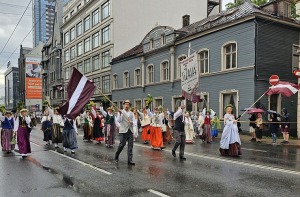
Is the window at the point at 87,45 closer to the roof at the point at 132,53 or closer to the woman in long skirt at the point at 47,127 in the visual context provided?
the roof at the point at 132,53

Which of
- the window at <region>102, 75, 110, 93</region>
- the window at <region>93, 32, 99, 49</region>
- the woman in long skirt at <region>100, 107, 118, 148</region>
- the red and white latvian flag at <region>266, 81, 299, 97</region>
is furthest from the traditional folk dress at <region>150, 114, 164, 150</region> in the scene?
the window at <region>93, 32, 99, 49</region>

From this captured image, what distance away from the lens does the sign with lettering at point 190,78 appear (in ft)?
49.8

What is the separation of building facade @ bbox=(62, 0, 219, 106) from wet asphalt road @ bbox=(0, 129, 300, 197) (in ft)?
92.7

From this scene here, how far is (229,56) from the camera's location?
2395 centimetres

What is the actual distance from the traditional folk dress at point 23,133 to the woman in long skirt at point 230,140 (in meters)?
7.14

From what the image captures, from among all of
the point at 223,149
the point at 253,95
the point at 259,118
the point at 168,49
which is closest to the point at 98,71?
the point at 168,49

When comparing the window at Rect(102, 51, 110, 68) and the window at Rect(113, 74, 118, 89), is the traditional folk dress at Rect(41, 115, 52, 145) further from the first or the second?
the window at Rect(102, 51, 110, 68)

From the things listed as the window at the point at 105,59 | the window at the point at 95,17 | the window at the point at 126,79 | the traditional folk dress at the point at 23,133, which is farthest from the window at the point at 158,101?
the traditional folk dress at the point at 23,133

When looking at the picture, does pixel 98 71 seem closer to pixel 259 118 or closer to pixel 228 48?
pixel 228 48

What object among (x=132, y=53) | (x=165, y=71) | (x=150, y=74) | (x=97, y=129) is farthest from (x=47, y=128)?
(x=132, y=53)

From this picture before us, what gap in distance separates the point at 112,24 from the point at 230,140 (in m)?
32.0

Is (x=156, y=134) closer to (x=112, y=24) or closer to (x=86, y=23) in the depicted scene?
(x=112, y=24)

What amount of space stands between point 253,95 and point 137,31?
2440 centimetres

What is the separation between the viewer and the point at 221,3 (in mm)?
47500
